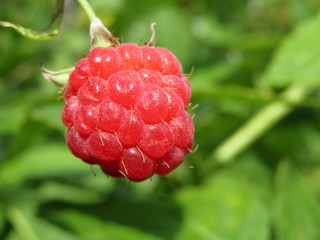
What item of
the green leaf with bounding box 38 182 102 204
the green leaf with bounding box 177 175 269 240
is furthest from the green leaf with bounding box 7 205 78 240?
the green leaf with bounding box 177 175 269 240

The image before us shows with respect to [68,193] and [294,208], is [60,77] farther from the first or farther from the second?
[294,208]

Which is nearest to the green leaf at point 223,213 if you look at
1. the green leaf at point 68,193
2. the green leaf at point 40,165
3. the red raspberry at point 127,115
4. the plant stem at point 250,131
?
the plant stem at point 250,131

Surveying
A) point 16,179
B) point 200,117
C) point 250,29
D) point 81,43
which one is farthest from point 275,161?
point 81,43

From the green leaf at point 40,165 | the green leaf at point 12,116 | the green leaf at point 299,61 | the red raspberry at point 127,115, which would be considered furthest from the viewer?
the green leaf at point 40,165

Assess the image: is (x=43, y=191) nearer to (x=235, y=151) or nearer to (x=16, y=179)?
(x=16, y=179)

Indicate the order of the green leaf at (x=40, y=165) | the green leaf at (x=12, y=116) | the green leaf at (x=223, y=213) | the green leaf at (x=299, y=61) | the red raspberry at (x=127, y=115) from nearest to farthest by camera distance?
the red raspberry at (x=127, y=115) < the green leaf at (x=299, y=61) < the green leaf at (x=223, y=213) < the green leaf at (x=12, y=116) < the green leaf at (x=40, y=165)

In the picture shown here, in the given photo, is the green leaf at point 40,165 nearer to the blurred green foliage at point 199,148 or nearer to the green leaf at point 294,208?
the blurred green foliage at point 199,148

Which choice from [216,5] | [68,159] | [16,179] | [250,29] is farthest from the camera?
[250,29]
